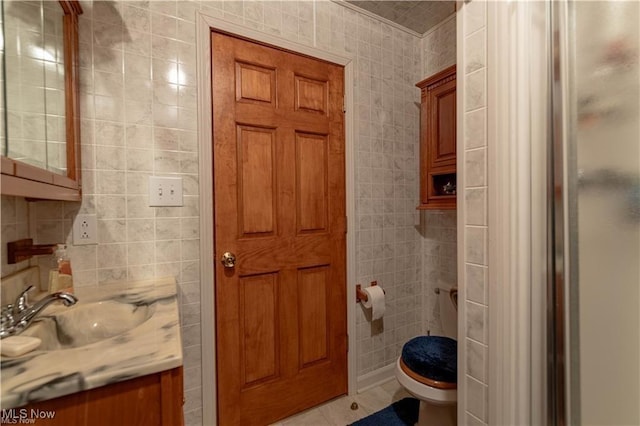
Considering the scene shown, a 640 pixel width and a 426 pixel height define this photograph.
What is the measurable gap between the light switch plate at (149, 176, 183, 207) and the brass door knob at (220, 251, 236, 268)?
33cm

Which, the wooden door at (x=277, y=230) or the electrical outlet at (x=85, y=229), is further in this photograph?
the wooden door at (x=277, y=230)

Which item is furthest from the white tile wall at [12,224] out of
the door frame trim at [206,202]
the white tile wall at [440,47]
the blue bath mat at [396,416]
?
the white tile wall at [440,47]

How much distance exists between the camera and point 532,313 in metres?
0.80

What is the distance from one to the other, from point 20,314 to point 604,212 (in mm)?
1629

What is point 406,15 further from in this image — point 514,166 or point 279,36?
point 514,166

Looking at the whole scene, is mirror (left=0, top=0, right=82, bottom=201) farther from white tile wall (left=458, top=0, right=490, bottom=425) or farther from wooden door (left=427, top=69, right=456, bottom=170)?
wooden door (left=427, top=69, right=456, bottom=170)

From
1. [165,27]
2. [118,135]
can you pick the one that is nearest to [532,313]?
[118,135]

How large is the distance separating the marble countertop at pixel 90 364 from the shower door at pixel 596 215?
3.38 feet

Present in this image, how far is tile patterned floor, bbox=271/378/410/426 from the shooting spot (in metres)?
1.52

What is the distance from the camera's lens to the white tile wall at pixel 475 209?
0.87 meters

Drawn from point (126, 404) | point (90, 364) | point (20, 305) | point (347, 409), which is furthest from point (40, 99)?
point (347, 409)

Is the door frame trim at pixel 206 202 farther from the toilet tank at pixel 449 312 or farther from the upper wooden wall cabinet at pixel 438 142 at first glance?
the toilet tank at pixel 449 312

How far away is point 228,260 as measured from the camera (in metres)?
1.39

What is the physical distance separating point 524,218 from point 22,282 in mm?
1664
